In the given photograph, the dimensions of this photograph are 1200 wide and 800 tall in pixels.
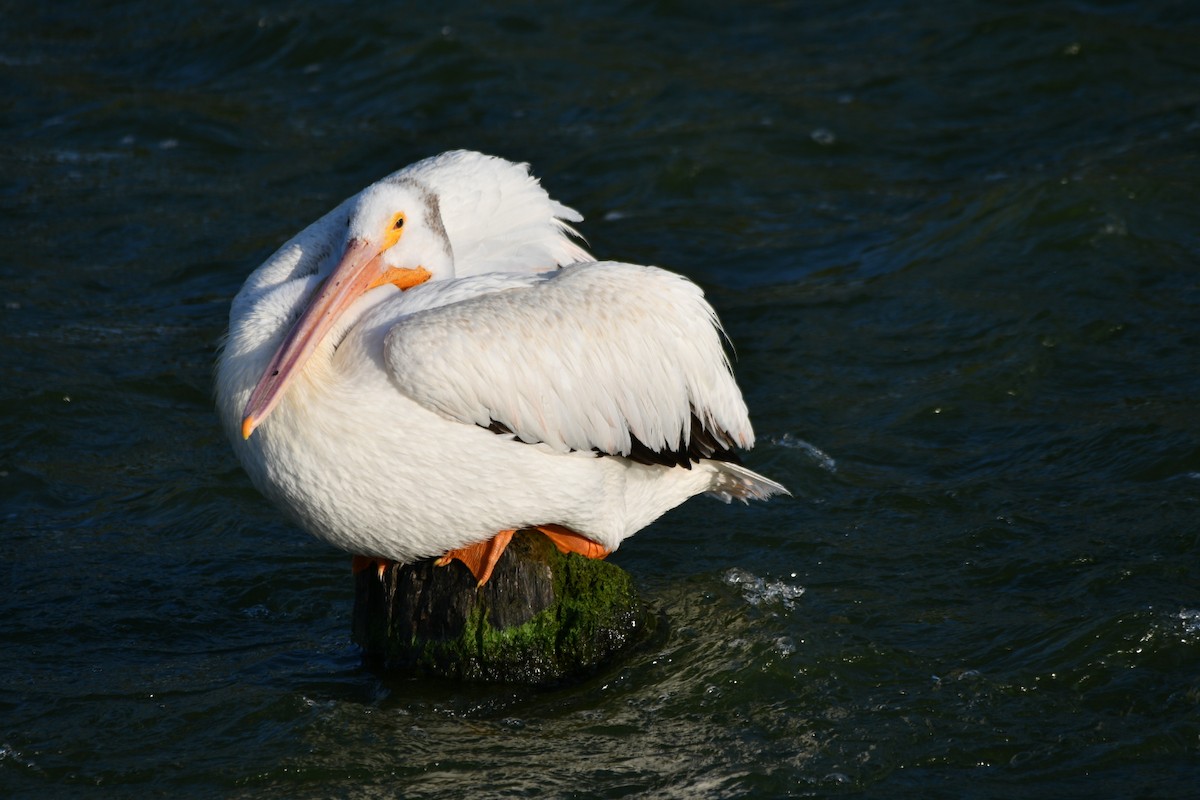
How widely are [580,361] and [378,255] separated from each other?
2.24ft

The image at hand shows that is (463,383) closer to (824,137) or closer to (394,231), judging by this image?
(394,231)

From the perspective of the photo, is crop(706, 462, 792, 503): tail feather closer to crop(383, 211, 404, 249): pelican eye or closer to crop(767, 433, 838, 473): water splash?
crop(767, 433, 838, 473): water splash

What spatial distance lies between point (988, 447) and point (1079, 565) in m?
1.05

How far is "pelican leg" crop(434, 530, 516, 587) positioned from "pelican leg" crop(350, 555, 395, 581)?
181 mm

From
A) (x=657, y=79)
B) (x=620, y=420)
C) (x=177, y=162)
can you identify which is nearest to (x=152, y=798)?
(x=620, y=420)

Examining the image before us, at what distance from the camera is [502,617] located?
169 inches

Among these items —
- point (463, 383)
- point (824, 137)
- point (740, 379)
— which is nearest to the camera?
point (463, 383)

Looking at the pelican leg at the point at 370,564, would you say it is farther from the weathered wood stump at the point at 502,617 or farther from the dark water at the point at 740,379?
the dark water at the point at 740,379

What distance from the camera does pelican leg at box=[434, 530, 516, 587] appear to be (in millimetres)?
4258

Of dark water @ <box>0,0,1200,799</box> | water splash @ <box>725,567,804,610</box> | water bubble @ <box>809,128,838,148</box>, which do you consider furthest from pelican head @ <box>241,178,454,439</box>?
water bubble @ <box>809,128,838,148</box>

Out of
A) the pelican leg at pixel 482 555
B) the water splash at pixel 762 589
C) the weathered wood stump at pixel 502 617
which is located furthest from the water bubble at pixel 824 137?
the pelican leg at pixel 482 555

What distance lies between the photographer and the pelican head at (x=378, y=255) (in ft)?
13.4

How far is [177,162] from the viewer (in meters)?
9.26

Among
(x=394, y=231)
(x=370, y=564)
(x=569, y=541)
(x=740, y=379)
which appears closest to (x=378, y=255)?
(x=394, y=231)
